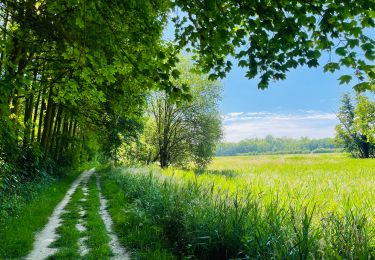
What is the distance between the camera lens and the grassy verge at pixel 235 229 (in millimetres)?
5516

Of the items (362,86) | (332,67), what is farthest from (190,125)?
(362,86)

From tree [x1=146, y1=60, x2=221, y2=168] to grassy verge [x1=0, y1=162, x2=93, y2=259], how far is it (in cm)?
2370

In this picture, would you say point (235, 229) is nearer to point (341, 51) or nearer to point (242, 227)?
point (242, 227)

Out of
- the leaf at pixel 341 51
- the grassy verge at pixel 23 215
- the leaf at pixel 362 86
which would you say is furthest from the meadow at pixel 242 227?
the leaf at pixel 341 51

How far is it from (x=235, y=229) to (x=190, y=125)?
33787mm

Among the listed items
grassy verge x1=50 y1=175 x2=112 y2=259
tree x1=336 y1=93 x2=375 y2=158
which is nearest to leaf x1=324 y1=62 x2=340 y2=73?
grassy verge x1=50 y1=175 x2=112 y2=259

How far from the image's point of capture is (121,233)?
986 cm

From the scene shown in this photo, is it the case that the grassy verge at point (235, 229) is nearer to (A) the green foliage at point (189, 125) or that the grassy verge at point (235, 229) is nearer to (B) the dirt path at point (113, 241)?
(B) the dirt path at point (113, 241)

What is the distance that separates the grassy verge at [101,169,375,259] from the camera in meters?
5.52

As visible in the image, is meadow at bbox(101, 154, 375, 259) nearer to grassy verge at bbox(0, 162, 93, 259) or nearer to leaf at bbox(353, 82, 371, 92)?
leaf at bbox(353, 82, 371, 92)

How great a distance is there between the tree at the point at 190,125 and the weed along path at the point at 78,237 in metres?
27.1

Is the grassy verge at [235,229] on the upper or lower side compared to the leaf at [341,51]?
lower

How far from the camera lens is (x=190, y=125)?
40.8m

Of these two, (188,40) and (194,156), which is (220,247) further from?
(194,156)
